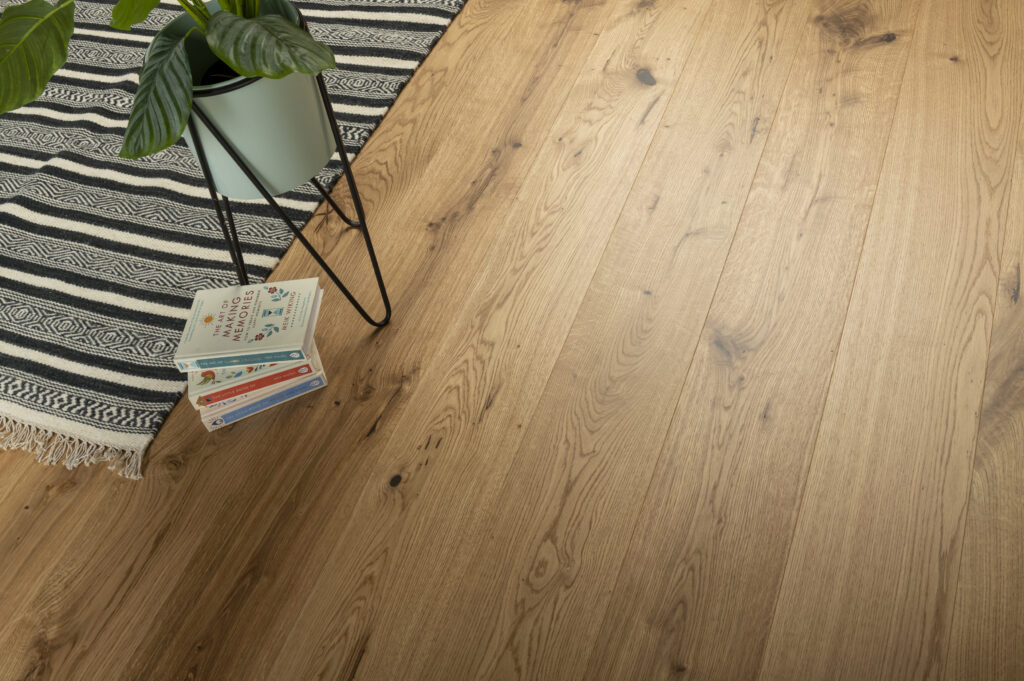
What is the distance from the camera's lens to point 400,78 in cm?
182

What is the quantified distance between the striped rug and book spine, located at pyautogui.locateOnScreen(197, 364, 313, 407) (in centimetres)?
13

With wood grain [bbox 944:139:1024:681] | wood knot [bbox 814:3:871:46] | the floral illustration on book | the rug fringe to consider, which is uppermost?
wood knot [bbox 814:3:871:46]

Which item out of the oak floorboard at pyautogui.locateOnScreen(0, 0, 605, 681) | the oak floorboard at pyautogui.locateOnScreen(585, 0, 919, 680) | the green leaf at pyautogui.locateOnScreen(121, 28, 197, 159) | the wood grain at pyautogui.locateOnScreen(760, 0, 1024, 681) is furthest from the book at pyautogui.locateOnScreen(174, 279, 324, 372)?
the wood grain at pyautogui.locateOnScreen(760, 0, 1024, 681)

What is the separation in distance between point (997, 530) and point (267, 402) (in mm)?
1144

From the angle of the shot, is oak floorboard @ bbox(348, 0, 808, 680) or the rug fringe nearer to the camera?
oak floorboard @ bbox(348, 0, 808, 680)

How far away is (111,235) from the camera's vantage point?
159 cm

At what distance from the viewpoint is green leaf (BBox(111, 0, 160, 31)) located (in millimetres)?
933

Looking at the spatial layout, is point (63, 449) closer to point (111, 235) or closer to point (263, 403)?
point (263, 403)

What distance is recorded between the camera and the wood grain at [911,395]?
1095 mm

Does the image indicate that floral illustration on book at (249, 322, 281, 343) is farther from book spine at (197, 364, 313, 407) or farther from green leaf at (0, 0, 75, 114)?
green leaf at (0, 0, 75, 114)

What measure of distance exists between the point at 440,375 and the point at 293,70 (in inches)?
23.8

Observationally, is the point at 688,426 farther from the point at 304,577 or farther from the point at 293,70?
the point at 293,70

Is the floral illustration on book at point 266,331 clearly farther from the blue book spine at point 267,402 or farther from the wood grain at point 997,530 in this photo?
the wood grain at point 997,530

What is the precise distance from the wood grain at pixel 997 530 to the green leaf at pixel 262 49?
1.09 meters
